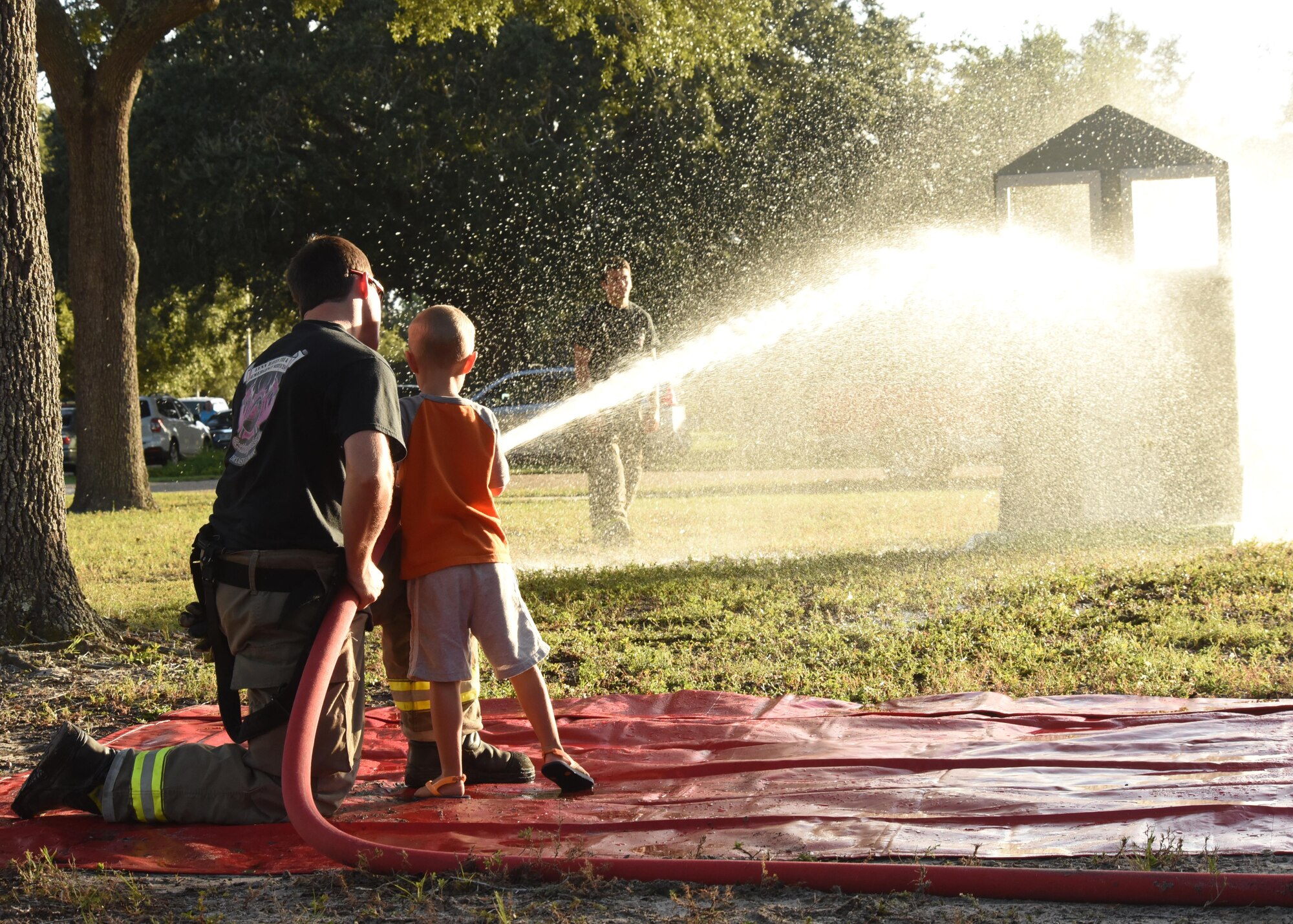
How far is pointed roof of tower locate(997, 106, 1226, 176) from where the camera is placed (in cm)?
1070

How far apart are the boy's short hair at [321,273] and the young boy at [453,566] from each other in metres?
0.26

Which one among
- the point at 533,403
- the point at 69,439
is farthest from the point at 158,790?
the point at 69,439

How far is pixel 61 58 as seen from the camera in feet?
43.5

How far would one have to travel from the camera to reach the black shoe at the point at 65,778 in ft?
11.5

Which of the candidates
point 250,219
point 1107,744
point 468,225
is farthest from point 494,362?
point 1107,744

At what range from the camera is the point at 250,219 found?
24312mm

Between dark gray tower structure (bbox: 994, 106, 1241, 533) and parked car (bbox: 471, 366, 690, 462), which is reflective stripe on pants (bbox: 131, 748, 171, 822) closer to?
dark gray tower structure (bbox: 994, 106, 1241, 533)

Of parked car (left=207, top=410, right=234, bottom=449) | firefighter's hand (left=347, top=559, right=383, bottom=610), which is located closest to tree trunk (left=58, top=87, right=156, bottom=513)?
firefighter's hand (left=347, top=559, right=383, bottom=610)

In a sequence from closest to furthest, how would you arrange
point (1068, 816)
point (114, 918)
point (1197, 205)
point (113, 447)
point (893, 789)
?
point (114, 918), point (1068, 816), point (893, 789), point (1197, 205), point (113, 447)

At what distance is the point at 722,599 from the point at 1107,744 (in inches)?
138

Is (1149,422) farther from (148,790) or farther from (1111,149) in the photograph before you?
(148,790)

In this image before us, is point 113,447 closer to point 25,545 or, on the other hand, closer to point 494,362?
point 25,545

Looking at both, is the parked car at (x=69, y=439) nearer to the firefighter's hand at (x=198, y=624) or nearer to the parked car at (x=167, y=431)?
the parked car at (x=167, y=431)

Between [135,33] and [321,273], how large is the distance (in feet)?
34.0
